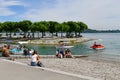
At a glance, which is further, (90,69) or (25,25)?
(25,25)

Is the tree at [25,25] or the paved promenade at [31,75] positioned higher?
the tree at [25,25]

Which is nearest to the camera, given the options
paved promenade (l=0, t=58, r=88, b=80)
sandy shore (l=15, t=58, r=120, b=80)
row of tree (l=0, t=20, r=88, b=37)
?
paved promenade (l=0, t=58, r=88, b=80)

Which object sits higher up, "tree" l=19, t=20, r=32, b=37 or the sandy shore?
"tree" l=19, t=20, r=32, b=37

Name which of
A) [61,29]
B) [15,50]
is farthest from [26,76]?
[61,29]

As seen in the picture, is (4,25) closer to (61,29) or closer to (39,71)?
(61,29)

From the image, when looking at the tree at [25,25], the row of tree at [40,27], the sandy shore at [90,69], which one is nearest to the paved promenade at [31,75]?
the sandy shore at [90,69]

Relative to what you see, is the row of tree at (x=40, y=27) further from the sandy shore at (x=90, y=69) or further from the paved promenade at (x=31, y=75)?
the paved promenade at (x=31, y=75)

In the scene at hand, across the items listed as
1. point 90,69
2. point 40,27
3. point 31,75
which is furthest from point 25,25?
point 31,75

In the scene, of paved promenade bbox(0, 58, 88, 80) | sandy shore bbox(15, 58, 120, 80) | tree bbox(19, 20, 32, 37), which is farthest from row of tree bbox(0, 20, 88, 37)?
paved promenade bbox(0, 58, 88, 80)

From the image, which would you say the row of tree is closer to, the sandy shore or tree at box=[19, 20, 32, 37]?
tree at box=[19, 20, 32, 37]

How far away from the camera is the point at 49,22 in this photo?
128 metres

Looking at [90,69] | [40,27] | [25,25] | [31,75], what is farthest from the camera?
[25,25]

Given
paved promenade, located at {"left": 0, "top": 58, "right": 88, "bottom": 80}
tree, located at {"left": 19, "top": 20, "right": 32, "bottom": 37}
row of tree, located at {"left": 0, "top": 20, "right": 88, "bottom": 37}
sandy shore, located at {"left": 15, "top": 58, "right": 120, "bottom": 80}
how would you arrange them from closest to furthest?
paved promenade, located at {"left": 0, "top": 58, "right": 88, "bottom": 80} → sandy shore, located at {"left": 15, "top": 58, "right": 120, "bottom": 80} → row of tree, located at {"left": 0, "top": 20, "right": 88, "bottom": 37} → tree, located at {"left": 19, "top": 20, "right": 32, "bottom": 37}

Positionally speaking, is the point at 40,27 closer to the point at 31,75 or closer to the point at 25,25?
the point at 25,25
